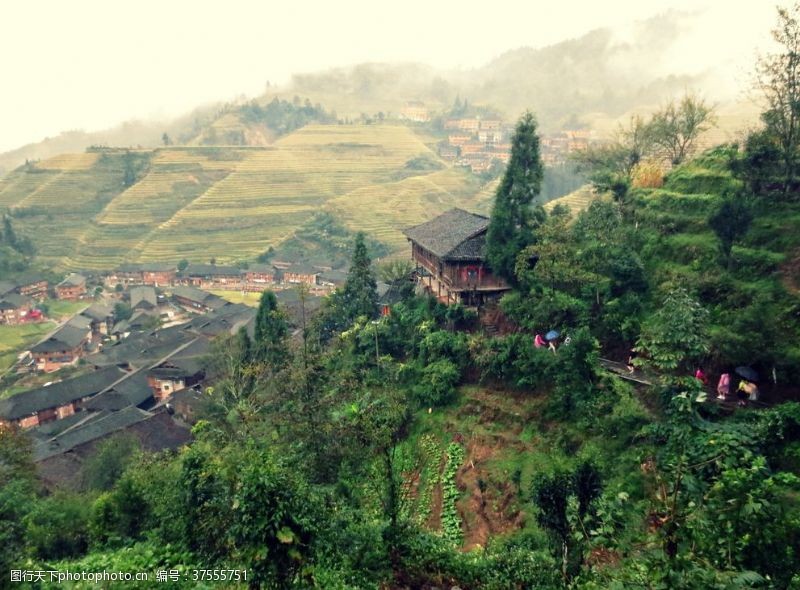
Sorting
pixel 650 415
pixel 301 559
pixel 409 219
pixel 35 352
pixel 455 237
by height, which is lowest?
pixel 35 352

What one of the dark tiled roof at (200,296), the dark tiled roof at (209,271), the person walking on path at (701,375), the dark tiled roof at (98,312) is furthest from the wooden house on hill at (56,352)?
the person walking on path at (701,375)

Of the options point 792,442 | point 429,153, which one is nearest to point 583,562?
point 792,442

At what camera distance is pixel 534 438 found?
1563 cm

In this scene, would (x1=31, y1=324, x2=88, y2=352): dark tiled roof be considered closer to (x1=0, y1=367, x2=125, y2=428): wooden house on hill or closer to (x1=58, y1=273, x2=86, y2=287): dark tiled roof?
(x1=0, y1=367, x2=125, y2=428): wooden house on hill

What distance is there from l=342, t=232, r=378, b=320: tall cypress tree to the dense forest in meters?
2.25

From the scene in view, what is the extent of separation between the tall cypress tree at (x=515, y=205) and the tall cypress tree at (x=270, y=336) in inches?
399

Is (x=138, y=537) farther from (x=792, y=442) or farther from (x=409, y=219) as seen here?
(x=409, y=219)

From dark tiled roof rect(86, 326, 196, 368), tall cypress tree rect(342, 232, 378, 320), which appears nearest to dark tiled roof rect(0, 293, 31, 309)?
dark tiled roof rect(86, 326, 196, 368)

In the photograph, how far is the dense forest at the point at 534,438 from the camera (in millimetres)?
7637

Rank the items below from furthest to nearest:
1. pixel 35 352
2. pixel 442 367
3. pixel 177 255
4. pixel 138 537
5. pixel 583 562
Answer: pixel 177 255
pixel 35 352
pixel 442 367
pixel 138 537
pixel 583 562

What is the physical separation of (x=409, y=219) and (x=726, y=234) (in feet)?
205

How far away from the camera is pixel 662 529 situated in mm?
5617

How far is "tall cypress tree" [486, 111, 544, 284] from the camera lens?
20.6 m

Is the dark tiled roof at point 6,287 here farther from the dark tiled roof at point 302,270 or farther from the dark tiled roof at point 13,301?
the dark tiled roof at point 302,270
